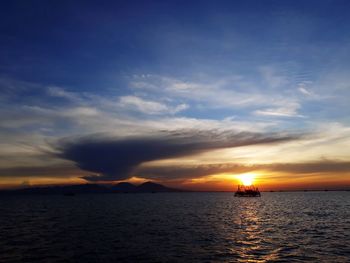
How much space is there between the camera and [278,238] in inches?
2032

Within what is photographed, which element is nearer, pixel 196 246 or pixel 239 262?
pixel 239 262

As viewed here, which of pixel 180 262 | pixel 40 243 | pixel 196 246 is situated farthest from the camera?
pixel 40 243

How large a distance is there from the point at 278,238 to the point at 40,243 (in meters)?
35.4

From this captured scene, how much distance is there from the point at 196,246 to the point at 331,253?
16387mm

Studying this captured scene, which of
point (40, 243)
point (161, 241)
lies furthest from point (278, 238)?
Result: point (40, 243)

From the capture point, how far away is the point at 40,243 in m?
47.7

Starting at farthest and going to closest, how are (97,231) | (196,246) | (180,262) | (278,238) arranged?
(97,231) → (278,238) → (196,246) → (180,262)

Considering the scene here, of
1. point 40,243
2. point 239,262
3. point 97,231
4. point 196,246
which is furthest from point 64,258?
point 97,231

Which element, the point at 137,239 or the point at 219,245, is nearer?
the point at 219,245

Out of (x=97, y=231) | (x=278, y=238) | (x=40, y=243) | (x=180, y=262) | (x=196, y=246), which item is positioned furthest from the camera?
(x=97, y=231)

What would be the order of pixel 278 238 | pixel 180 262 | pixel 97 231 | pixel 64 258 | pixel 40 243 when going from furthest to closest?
pixel 97 231
pixel 278 238
pixel 40 243
pixel 64 258
pixel 180 262

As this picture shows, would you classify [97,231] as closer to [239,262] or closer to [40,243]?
[40,243]

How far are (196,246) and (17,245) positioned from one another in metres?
24.9

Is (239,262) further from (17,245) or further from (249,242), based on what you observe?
(17,245)
